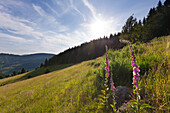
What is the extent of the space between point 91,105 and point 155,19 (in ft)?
128

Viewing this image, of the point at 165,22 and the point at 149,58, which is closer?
the point at 149,58

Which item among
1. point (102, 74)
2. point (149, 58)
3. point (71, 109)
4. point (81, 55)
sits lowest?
point (71, 109)

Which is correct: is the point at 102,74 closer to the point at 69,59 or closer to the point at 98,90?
the point at 98,90

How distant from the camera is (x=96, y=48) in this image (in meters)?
68.9

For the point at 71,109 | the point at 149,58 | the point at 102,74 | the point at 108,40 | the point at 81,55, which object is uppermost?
the point at 108,40

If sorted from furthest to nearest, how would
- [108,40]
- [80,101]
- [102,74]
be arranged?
[108,40] < [102,74] < [80,101]

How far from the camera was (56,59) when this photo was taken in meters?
85.9

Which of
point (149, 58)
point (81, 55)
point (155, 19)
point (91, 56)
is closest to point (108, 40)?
point (91, 56)

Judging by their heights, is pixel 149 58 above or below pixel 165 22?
below

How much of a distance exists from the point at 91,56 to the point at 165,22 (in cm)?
4857

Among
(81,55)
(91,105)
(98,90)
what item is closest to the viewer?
(91,105)

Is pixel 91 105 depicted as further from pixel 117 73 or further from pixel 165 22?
pixel 165 22

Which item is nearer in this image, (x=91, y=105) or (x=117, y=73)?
(x=91, y=105)

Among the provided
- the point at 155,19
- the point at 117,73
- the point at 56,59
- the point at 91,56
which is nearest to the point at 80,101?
the point at 117,73
